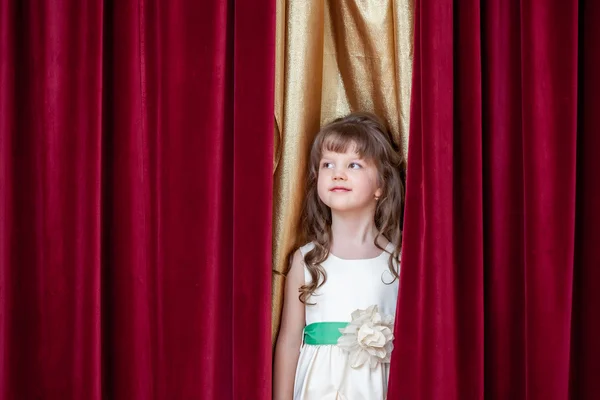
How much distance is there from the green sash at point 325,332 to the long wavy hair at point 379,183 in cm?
9

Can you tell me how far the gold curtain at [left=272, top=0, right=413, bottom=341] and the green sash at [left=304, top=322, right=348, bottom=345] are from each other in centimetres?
13

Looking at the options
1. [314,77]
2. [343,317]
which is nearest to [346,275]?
[343,317]

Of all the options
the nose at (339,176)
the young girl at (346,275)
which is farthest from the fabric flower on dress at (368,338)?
the nose at (339,176)

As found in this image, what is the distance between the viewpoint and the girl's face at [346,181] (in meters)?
2.08

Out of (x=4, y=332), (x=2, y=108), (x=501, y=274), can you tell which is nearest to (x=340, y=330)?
(x=501, y=274)

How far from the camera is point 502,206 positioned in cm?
197

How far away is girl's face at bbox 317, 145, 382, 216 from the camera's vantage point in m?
2.08

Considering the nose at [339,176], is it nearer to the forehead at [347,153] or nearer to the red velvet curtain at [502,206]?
the forehead at [347,153]

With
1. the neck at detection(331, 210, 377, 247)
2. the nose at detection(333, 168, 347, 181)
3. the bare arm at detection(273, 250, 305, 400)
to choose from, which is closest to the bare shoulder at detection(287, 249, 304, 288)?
the bare arm at detection(273, 250, 305, 400)

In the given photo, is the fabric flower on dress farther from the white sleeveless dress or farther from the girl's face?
the girl's face

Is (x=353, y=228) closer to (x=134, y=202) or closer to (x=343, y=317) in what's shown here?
(x=343, y=317)

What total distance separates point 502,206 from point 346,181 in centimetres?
41

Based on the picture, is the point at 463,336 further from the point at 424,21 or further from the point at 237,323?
the point at 424,21

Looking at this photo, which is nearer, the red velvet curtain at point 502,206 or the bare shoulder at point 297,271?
the red velvet curtain at point 502,206
